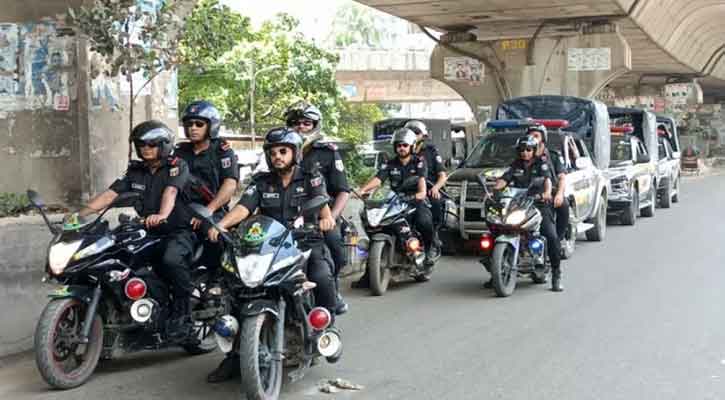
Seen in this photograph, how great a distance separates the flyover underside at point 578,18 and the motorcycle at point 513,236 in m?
11.2

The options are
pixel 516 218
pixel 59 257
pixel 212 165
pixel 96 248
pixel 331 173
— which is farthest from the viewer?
pixel 516 218

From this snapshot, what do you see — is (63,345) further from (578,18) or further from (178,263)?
(578,18)

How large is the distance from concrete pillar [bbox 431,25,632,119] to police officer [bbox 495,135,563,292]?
15.9m

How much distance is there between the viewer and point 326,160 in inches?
297

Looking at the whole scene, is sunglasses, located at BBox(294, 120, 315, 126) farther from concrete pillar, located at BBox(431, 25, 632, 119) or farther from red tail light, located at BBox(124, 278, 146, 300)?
concrete pillar, located at BBox(431, 25, 632, 119)

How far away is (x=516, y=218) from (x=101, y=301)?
4.77m

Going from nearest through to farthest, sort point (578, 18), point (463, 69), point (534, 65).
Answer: point (578, 18) → point (534, 65) → point (463, 69)

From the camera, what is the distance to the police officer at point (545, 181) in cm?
969

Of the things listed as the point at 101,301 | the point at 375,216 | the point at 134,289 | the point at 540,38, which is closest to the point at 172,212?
the point at 134,289

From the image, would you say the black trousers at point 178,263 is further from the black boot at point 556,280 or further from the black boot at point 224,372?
the black boot at point 556,280

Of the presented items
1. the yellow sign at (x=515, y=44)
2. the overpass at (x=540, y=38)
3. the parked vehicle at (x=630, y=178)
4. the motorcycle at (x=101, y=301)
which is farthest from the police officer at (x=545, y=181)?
the yellow sign at (x=515, y=44)

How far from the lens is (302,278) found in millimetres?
5758

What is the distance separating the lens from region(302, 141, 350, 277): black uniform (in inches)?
271

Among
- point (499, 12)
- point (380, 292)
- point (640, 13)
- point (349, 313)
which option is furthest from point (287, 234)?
point (640, 13)
